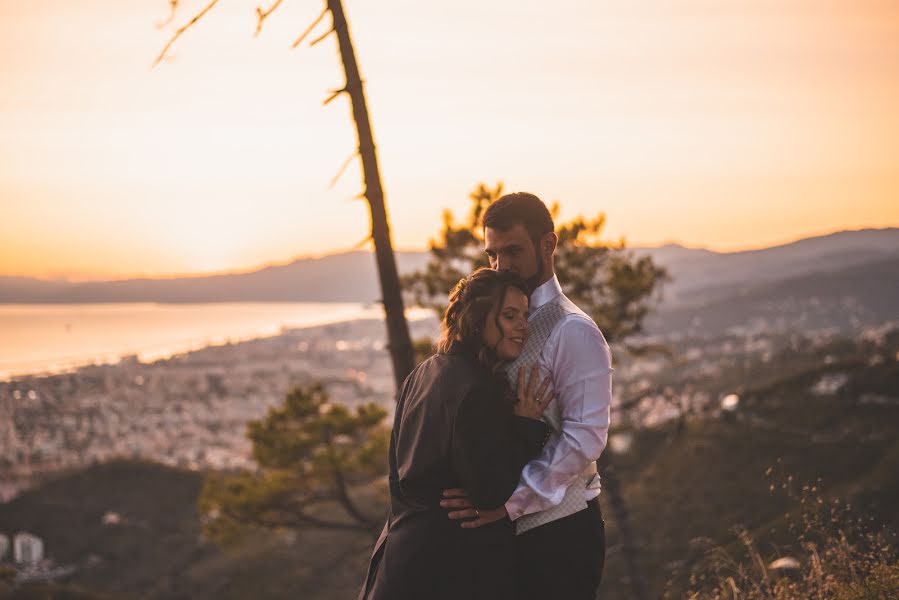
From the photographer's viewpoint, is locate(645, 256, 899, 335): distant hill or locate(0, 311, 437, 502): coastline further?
locate(645, 256, 899, 335): distant hill

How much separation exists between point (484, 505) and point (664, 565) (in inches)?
774

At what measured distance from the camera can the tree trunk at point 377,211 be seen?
668 cm

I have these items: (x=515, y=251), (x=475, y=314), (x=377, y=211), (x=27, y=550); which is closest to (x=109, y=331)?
(x=27, y=550)

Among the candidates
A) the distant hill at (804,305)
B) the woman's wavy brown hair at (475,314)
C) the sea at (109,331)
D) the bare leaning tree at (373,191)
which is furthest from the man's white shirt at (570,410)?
the distant hill at (804,305)

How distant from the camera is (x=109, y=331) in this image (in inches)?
5719

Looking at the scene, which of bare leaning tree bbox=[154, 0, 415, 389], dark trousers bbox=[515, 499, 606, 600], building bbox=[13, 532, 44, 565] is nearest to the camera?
dark trousers bbox=[515, 499, 606, 600]

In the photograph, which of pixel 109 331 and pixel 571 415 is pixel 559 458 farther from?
pixel 109 331

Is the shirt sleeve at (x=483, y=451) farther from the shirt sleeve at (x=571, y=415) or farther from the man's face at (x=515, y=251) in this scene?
the man's face at (x=515, y=251)

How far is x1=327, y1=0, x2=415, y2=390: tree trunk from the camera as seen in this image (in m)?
6.68

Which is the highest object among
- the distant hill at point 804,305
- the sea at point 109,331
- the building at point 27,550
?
the sea at point 109,331

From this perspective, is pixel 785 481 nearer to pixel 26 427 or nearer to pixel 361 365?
pixel 26 427

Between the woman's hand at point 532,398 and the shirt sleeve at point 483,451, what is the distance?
0.15m

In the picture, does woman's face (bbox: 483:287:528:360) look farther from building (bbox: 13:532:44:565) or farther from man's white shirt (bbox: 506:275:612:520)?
building (bbox: 13:532:44:565)

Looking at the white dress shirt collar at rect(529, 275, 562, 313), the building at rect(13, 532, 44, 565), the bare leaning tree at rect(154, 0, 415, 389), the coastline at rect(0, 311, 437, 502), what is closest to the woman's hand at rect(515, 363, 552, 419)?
the white dress shirt collar at rect(529, 275, 562, 313)
